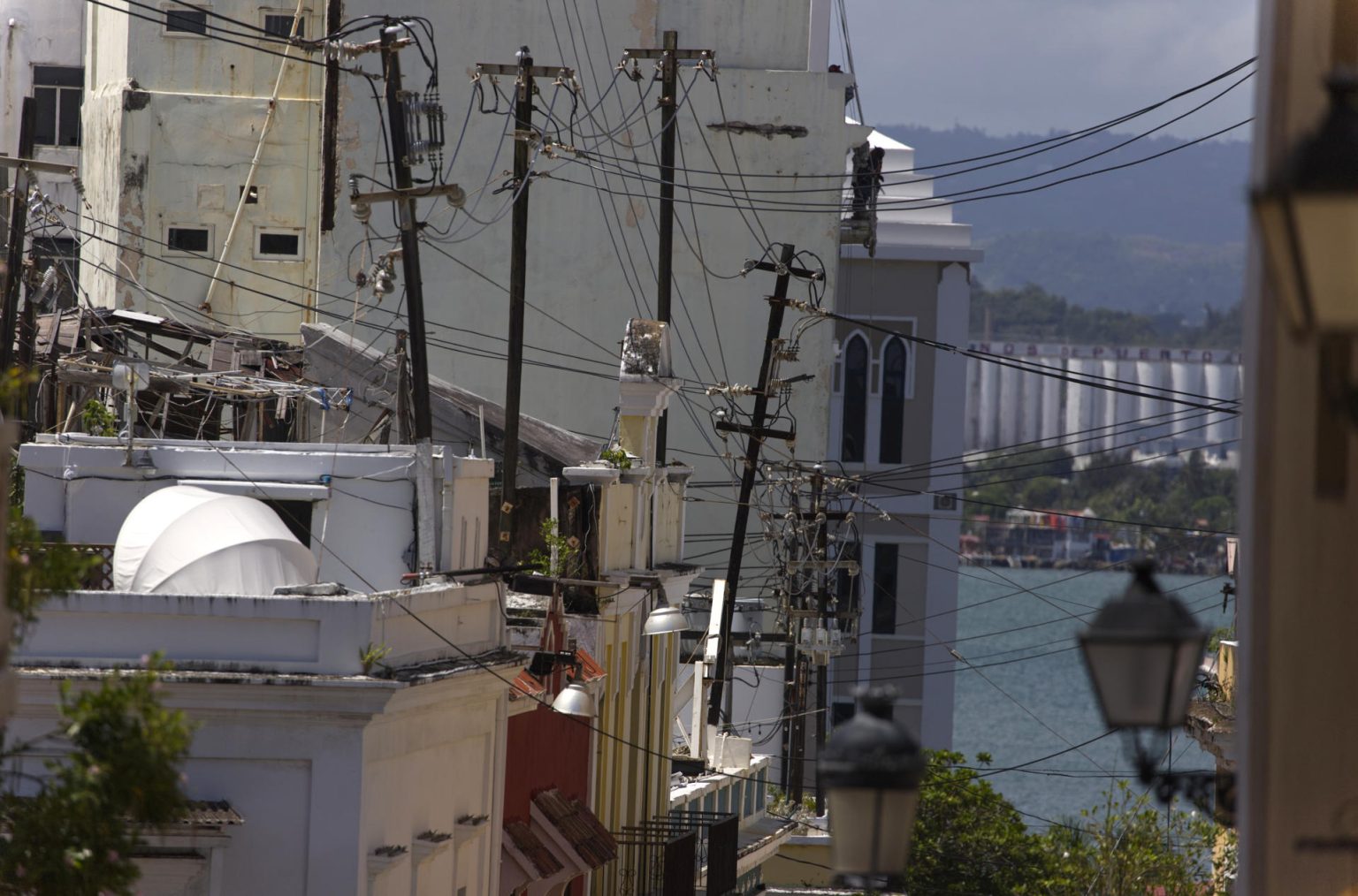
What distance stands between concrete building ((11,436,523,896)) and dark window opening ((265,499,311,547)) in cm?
110

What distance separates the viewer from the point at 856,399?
176ft

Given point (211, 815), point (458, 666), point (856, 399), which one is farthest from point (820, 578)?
point (211, 815)

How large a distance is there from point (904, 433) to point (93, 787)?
45375 mm

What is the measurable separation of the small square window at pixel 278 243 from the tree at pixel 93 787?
99.8ft

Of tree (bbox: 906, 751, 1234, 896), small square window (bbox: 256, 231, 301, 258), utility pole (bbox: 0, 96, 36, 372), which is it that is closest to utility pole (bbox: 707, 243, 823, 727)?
tree (bbox: 906, 751, 1234, 896)

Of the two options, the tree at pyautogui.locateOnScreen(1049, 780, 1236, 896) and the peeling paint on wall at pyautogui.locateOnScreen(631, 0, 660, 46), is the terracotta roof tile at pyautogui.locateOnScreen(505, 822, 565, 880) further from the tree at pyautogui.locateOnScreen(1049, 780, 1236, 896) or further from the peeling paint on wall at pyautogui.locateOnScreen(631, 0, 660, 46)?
the peeling paint on wall at pyautogui.locateOnScreen(631, 0, 660, 46)

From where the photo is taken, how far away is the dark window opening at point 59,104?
42.3 m

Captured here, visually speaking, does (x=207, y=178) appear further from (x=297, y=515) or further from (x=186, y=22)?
(x=297, y=515)

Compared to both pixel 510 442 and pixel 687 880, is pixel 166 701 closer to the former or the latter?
pixel 510 442

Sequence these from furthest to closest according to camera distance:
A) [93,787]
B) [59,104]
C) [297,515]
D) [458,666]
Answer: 1. [59,104]
2. [297,515]
3. [458,666]
4. [93,787]

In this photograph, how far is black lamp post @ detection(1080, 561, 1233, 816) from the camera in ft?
23.6

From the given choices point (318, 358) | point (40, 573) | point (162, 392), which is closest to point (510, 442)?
point (162, 392)

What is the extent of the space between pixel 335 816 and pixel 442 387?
16827 mm

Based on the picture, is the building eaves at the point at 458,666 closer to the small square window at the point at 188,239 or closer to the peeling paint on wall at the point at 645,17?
the small square window at the point at 188,239
